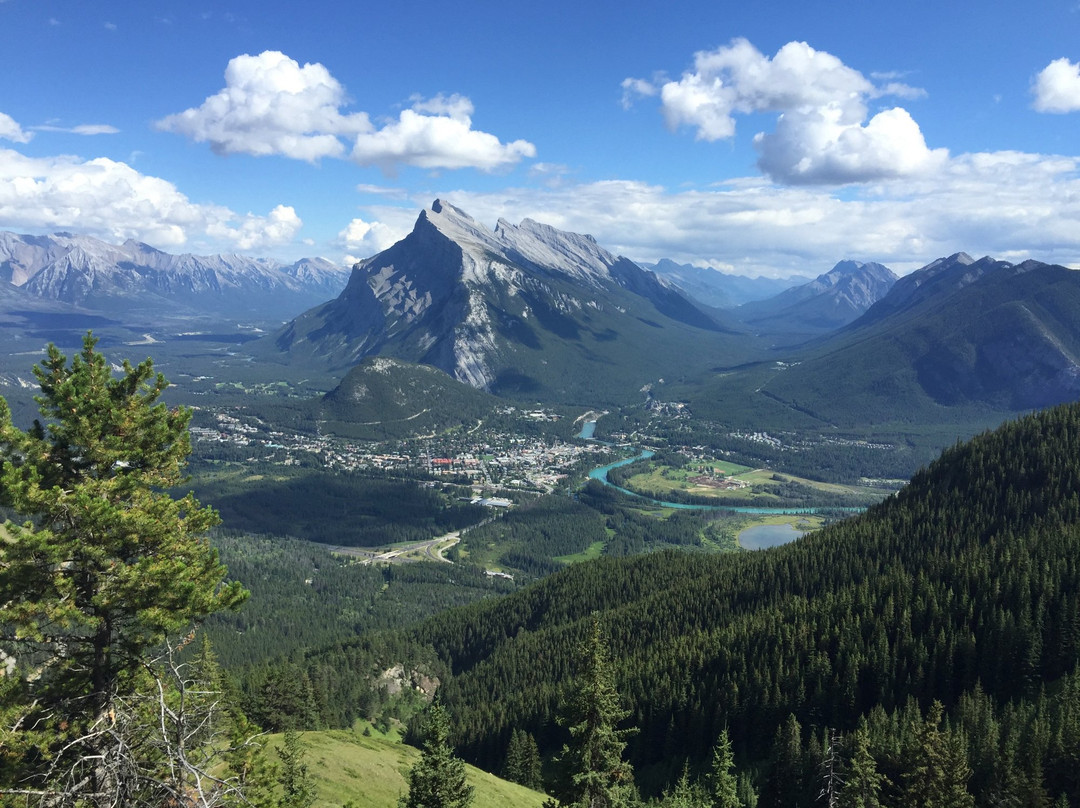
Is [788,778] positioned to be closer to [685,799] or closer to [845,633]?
[685,799]

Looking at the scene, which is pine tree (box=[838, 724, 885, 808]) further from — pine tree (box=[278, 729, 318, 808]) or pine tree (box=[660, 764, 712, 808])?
pine tree (box=[278, 729, 318, 808])

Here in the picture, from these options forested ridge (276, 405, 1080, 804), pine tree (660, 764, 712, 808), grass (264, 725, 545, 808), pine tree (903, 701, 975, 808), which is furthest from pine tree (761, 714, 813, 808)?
grass (264, 725, 545, 808)

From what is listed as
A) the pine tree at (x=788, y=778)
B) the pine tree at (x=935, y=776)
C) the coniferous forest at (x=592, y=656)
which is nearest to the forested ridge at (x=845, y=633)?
the coniferous forest at (x=592, y=656)

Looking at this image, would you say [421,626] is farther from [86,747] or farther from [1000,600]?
[86,747]

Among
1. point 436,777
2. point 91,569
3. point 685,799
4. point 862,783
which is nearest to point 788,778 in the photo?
point 685,799

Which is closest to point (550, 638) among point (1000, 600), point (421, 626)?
point (421, 626)
